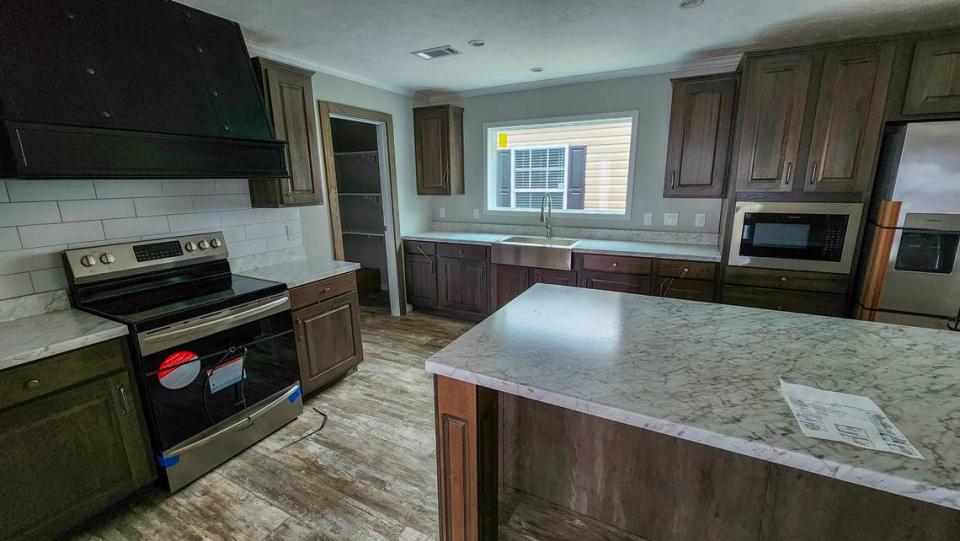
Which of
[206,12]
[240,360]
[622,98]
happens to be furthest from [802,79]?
[240,360]

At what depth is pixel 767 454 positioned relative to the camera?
82 centimetres

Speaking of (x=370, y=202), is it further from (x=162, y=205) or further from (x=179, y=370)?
(x=179, y=370)

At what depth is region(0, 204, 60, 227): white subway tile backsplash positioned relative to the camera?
5.86 feet

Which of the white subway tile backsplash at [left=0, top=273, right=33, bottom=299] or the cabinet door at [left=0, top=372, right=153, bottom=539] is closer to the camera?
the cabinet door at [left=0, top=372, right=153, bottom=539]

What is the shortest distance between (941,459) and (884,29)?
118 inches

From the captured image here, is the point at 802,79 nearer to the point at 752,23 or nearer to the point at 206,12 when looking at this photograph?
the point at 752,23

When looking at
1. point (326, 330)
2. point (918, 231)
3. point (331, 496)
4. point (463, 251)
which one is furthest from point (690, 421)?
point (463, 251)

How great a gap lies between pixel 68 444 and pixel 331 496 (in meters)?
1.09

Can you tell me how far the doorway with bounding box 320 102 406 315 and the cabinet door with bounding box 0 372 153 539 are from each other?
2.56 meters

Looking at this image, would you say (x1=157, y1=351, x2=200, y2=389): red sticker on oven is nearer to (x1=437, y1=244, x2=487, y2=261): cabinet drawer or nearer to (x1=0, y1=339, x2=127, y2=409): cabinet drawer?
(x1=0, y1=339, x2=127, y2=409): cabinet drawer

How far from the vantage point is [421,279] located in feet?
14.2

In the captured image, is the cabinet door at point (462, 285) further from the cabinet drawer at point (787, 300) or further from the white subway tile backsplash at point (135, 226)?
the white subway tile backsplash at point (135, 226)

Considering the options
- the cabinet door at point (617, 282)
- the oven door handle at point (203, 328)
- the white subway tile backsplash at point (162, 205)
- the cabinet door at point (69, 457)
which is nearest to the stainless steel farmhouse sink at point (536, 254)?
the cabinet door at point (617, 282)

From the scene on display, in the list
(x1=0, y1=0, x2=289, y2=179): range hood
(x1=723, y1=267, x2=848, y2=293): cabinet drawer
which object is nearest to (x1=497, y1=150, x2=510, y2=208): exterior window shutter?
(x1=723, y1=267, x2=848, y2=293): cabinet drawer
